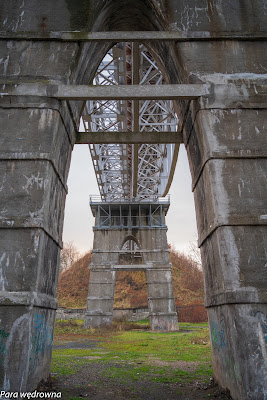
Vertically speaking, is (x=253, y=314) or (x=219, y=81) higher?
(x=219, y=81)

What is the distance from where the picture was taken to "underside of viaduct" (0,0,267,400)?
191 inches

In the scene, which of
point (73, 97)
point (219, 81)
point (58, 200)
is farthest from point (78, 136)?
point (219, 81)

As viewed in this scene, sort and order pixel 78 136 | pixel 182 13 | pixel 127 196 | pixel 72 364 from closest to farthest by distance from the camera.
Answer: pixel 182 13
pixel 78 136
pixel 72 364
pixel 127 196

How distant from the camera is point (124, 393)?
221 inches

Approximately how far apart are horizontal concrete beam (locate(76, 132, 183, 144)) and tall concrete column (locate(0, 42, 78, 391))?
2.81ft

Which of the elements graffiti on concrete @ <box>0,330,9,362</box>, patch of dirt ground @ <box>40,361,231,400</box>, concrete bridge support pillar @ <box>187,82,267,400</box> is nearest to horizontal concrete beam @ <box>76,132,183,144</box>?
concrete bridge support pillar @ <box>187,82,267,400</box>

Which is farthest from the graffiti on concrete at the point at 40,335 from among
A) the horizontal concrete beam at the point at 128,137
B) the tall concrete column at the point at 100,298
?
the tall concrete column at the point at 100,298

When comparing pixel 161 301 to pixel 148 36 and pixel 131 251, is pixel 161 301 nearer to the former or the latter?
pixel 131 251

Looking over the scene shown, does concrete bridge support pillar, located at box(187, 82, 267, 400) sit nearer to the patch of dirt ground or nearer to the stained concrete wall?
the patch of dirt ground

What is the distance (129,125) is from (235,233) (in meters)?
15.5

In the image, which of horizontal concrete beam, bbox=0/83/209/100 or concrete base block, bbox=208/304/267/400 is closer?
concrete base block, bbox=208/304/267/400

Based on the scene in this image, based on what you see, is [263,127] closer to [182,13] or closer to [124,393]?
[182,13]

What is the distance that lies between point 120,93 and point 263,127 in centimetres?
302

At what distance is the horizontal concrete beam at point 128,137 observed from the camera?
753cm
